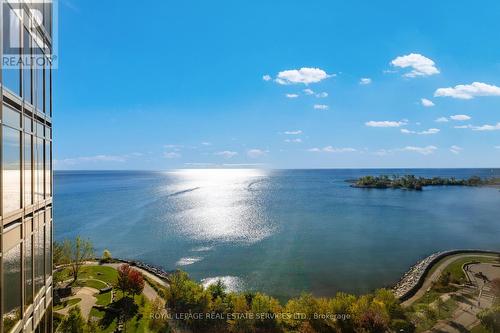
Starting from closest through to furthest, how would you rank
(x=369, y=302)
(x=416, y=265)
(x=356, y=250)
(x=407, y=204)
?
1. (x=369, y=302)
2. (x=416, y=265)
3. (x=356, y=250)
4. (x=407, y=204)

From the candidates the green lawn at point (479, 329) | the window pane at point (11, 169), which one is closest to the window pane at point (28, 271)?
the window pane at point (11, 169)

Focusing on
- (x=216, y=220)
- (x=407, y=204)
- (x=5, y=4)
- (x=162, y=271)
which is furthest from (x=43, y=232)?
(x=407, y=204)

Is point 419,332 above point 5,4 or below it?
below

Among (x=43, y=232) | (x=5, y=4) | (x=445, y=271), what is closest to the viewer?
(x=5, y=4)

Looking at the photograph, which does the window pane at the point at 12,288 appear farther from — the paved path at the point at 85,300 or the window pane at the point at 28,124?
the paved path at the point at 85,300

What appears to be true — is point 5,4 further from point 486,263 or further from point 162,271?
point 486,263

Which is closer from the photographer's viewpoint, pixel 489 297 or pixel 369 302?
pixel 369 302

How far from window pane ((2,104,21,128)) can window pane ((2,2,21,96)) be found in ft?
2.18

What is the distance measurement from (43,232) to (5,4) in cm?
902

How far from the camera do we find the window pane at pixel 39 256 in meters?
12.5

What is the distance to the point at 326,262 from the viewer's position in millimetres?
56562

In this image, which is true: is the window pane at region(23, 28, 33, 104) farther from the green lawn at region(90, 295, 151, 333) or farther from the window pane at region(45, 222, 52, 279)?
the green lawn at region(90, 295, 151, 333)

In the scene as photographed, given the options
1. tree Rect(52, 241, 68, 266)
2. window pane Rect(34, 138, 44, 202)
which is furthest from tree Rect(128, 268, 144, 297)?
window pane Rect(34, 138, 44, 202)

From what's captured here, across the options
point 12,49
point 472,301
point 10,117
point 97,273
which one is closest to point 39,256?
point 10,117
